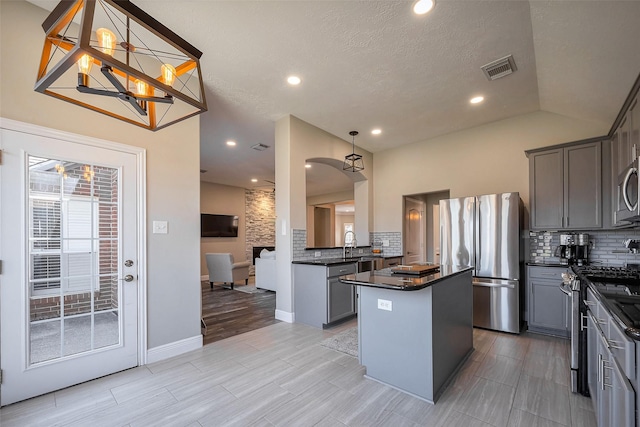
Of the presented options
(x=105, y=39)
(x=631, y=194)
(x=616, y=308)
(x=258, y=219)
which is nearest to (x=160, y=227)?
(x=105, y=39)

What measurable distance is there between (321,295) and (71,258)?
2752 mm

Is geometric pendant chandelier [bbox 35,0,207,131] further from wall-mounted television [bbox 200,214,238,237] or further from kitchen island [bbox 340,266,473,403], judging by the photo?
wall-mounted television [bbox 200,214,238,237]

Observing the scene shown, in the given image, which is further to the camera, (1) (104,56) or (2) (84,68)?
(2) (84,68)

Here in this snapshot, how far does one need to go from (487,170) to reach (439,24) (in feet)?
9.62

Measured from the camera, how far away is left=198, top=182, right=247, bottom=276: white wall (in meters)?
8.87

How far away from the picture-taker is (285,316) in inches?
170

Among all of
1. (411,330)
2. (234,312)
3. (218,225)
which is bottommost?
(234,312)

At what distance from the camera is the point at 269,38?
265cm

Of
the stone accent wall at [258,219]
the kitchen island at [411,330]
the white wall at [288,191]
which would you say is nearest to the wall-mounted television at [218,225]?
the stone accent wall at [258,219]

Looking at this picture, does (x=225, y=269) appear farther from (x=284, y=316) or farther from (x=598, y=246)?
(x=598, y=246)

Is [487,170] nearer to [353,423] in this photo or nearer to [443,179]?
[443,179]

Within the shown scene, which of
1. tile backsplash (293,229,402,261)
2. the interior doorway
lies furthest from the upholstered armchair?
the interior doorway

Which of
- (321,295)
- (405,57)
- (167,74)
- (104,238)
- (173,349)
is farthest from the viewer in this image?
(321,295)

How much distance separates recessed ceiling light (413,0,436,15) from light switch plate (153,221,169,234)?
3.07 meters
